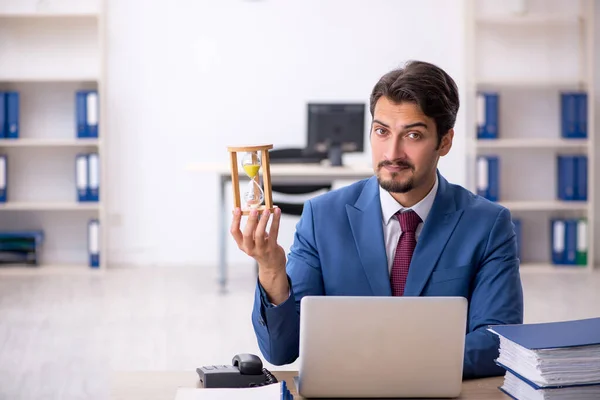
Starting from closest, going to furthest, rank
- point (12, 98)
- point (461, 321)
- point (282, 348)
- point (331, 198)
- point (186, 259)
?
point (461, 321), point (282, 348), point (331, 198), point (12, 98), point (186, 259)

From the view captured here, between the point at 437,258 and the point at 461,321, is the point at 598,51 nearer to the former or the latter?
the point at 437,258

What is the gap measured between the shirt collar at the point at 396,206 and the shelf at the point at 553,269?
180 inches

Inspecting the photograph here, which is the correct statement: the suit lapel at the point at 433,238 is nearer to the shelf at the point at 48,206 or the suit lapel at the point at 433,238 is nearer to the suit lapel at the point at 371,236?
the suit lapel at the point at 371,236

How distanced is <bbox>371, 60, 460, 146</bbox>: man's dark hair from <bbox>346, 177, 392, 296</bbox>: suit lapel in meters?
0.21

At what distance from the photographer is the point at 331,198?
6.85 ft

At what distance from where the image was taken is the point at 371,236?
200cm

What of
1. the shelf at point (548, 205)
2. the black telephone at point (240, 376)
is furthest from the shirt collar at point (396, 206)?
the shelf at point (548, 205)

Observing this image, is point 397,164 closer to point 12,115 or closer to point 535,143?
point 535,143

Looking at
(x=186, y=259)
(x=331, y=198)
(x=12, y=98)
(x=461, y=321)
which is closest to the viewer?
(x=461, y=321)

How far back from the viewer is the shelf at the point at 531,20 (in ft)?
21.0

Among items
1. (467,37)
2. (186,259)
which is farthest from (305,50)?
(186,259)

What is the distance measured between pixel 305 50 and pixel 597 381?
5.36 metres

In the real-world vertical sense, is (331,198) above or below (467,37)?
below

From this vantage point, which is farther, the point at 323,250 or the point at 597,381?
the point at 323,250
